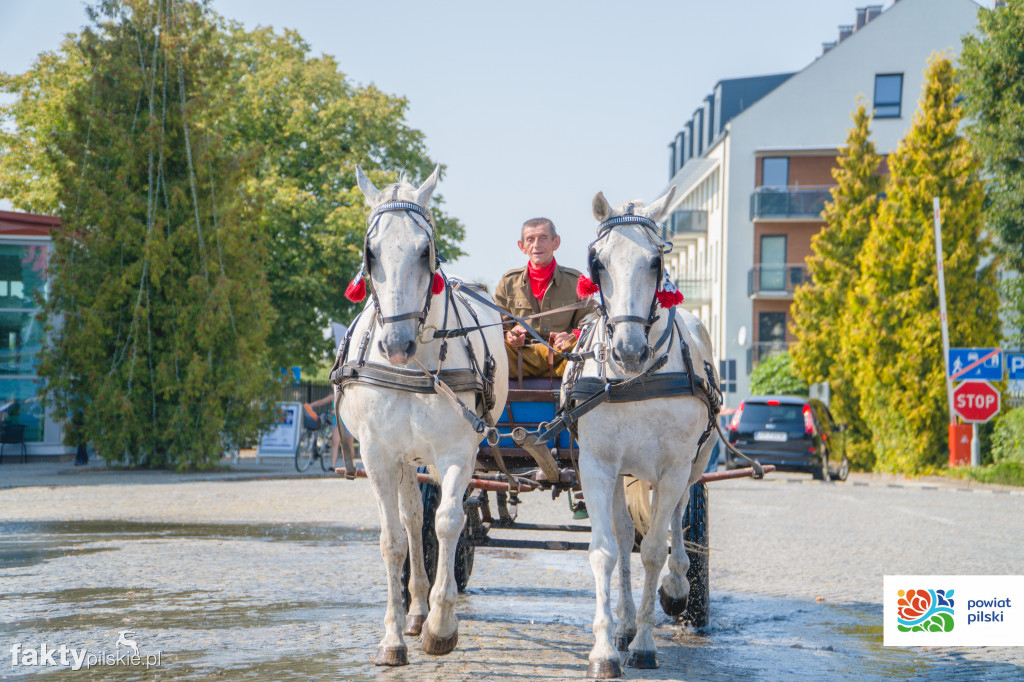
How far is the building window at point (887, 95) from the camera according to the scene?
50.6m

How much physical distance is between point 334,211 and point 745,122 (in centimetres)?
2163

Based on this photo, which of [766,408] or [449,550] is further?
[766,408]

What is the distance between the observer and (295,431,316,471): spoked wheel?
27.0 metres

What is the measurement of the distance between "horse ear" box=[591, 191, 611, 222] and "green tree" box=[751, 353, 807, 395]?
35693 millimetres

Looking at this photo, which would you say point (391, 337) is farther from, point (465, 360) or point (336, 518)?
point (336, 518)

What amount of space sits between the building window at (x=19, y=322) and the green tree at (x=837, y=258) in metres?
22.4

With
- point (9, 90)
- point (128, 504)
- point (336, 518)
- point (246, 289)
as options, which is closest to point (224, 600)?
point (336, 518)

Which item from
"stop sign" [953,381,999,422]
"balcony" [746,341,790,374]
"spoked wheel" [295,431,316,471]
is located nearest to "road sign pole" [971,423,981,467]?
"stop sign" [953,381,999,422]

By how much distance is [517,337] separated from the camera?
7.82 meters

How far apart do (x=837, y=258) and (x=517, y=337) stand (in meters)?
32.0

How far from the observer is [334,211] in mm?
38531

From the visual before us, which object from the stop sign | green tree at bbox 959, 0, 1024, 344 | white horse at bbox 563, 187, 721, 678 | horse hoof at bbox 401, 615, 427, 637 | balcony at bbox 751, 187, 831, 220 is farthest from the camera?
balcony at bbox 751, 187, 831, 220

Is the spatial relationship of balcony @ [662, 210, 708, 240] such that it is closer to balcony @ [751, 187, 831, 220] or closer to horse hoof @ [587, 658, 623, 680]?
balcony @ [751, 187, 831, 220]

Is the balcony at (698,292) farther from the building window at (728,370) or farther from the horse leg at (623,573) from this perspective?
the horse leg at (623,573)
